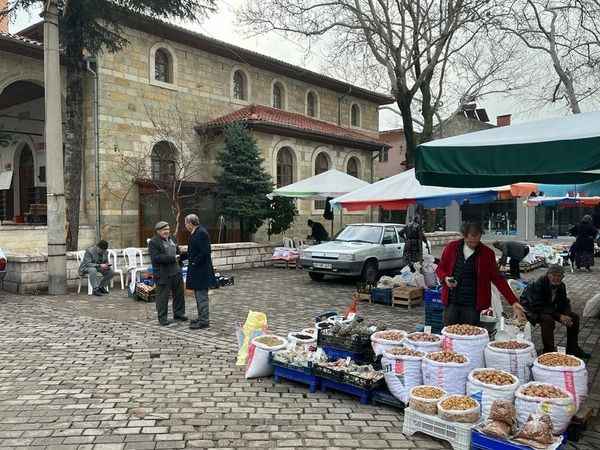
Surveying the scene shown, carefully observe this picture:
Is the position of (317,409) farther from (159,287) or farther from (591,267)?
(591,267)

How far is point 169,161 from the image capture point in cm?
1997

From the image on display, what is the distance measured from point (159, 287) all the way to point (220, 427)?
4.14m

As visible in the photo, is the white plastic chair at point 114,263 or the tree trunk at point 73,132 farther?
the tree trunk at point 73,132

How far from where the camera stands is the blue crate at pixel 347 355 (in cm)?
539

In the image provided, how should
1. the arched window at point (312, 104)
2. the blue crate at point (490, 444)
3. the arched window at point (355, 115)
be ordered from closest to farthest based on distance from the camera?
the blue crate at point (490, 444) → the arched window at point (312, 104) → the arched window at point (355, 115)

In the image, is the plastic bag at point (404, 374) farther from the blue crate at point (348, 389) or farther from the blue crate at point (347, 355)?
the blue crate at point (347, 355)

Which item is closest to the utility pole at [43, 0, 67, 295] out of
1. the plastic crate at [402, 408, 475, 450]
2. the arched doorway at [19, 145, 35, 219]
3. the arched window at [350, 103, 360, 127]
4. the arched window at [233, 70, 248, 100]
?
the plastic crate at [402, 408, 475, 450]

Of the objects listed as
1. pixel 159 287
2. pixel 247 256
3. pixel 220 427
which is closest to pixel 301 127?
pixel 247 256

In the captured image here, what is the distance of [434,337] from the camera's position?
5219 mm

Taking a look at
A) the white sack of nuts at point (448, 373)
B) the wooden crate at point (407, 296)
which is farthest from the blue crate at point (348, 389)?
the wooden crate at point (407, 296)

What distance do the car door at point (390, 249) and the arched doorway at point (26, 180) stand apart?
16658 mm

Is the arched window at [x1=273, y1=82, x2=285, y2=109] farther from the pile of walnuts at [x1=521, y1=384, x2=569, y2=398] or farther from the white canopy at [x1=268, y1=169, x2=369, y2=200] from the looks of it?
the pile of walnuts at [x1=521, y1=384, x2=569, y2=398]

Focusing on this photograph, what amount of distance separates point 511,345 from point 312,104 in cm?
2425

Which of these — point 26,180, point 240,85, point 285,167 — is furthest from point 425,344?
point 26,180
